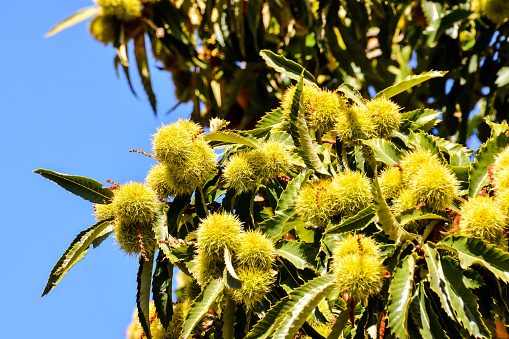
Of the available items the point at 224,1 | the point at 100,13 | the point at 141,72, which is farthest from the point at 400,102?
the point at 100,13

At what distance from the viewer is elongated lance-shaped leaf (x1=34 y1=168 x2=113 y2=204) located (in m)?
1.49

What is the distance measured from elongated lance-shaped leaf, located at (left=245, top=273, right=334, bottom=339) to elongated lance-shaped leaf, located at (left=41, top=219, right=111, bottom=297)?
1.74ft

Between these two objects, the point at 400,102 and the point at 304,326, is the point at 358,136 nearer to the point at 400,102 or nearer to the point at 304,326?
the point at 304,326

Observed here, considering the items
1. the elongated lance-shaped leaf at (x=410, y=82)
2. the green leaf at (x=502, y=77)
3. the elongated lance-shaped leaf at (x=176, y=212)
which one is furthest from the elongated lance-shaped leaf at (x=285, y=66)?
the green leaf at (x=502, y=77)

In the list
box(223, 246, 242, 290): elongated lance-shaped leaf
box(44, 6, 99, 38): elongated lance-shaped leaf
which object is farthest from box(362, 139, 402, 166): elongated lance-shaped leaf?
box(44, 6, 99, 38): elongated lance-shaped leaf

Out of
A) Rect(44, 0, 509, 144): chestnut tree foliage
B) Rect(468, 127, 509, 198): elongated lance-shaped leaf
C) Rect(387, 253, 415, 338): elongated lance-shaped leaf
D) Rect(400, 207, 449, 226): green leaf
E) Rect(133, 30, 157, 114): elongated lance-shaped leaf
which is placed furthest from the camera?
Rect(133, 30, 157, 114): elongated lance-shaped leaf

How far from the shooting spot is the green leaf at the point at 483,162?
1303mm

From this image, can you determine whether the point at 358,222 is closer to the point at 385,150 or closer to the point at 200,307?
the point at 385,150

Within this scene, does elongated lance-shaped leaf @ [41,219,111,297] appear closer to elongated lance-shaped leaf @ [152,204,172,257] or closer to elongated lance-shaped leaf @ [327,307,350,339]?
elongated lance-shaped leaf @ [152,204,172,257]

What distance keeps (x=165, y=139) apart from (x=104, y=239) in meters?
0.35

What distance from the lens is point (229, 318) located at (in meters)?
1.36

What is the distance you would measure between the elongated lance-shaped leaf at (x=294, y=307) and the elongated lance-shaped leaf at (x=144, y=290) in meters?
0.36

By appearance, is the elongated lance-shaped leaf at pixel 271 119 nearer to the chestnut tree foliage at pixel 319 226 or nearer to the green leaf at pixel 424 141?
the chestnut tree foliage at pixel 319 226

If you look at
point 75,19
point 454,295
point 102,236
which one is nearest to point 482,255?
point 454,295
